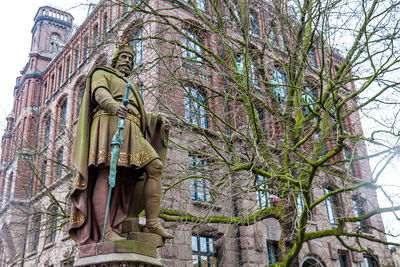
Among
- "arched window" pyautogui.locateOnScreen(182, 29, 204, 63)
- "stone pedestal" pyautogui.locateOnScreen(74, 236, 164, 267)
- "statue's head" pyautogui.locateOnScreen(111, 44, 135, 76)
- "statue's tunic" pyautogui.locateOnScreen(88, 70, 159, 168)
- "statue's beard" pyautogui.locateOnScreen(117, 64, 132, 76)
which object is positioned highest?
"arched window" pyautogui.locateOnScreen(182, 29, 204, 63)

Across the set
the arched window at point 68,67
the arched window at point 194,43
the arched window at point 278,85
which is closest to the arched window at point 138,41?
the arched window at point 194,43

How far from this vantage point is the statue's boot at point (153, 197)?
14.9 feet

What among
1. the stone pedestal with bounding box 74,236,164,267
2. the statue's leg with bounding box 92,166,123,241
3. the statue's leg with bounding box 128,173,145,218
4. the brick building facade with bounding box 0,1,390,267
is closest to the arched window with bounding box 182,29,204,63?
the brick building facade with bounding box 0,1,390,267

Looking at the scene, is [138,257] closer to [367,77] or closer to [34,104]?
[367,77]

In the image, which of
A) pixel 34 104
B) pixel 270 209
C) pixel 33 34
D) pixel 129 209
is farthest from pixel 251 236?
pixel 33 34

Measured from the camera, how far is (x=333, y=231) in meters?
9.85

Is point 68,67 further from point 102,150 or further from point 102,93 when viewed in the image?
point 102,150

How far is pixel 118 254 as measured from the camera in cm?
396

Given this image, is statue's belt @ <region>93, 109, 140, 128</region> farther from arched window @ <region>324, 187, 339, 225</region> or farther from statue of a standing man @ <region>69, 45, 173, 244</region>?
arched window @ <region>324, 187, 339, 225</region>

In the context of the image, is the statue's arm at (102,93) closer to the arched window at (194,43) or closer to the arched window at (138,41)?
the arched window at (138,41)

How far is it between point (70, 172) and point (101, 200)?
7782mm

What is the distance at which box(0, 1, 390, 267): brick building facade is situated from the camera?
38.4 ft

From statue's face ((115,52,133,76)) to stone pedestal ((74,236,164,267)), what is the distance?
2.20 metres

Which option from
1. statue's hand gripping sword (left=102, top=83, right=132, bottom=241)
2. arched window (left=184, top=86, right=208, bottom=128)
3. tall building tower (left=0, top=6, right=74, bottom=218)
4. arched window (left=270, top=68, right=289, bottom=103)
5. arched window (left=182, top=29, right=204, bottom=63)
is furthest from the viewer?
tall building tower (left=0, top=6, right=74, bottom=218)
